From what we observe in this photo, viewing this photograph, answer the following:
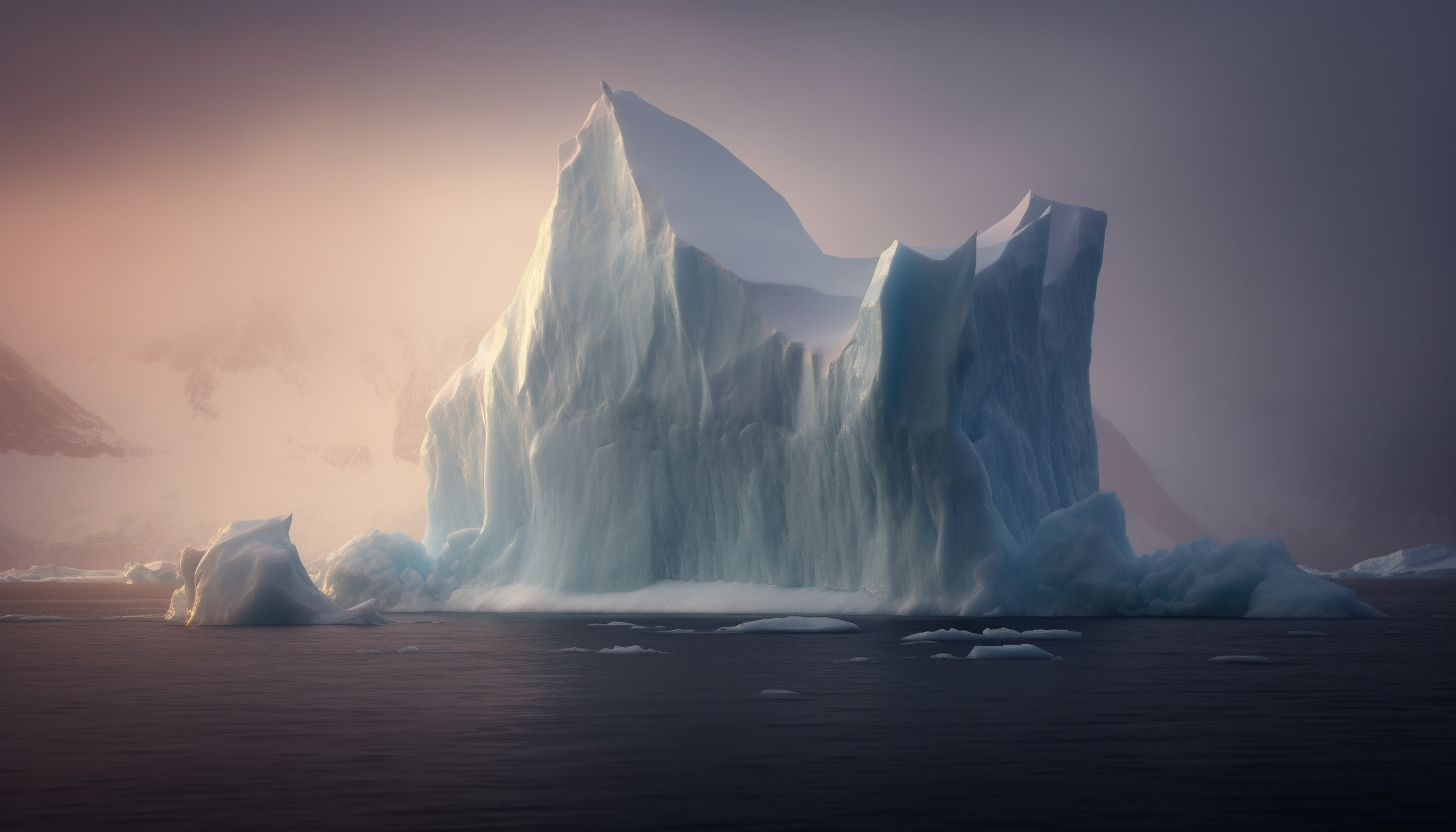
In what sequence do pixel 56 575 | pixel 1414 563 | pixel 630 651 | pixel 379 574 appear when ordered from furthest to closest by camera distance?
pixel 56 575
pixel 1414 563
pixel 379 574
pixel 630 651

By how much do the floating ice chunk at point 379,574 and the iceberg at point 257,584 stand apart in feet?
23.3

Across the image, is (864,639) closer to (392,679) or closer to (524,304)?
(392,679)

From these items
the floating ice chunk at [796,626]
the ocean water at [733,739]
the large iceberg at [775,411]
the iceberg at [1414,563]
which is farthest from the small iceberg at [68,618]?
the iceberg at [1414,563]

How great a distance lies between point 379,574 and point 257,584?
29.2 feet

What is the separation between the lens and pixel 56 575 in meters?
99.6

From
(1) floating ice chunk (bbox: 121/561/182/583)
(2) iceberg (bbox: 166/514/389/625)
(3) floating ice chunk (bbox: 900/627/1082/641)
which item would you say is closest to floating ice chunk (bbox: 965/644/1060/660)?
(3) floating ice chunk (bbox: 900/627/1082/641)

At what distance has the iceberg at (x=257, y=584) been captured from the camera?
31.2 metres

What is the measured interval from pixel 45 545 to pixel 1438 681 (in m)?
104

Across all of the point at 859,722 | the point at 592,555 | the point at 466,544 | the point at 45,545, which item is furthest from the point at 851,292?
the point at 45,545

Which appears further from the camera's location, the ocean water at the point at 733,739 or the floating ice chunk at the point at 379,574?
the floating ice chunk at the point at 379,574

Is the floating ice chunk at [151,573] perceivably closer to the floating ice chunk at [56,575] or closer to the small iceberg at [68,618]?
the floating ice chunk at [56,575]

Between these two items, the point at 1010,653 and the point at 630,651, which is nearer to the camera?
the point at 1010,653

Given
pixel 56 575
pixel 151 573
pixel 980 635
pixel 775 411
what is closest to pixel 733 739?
pixel 980 635

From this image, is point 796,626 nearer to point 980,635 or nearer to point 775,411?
point 980,635
